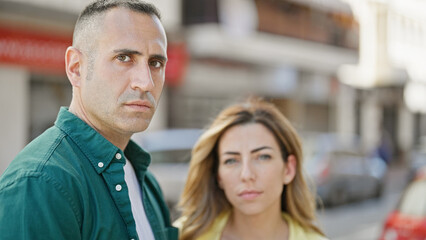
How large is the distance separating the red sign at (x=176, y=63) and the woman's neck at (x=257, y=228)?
14.0 metres

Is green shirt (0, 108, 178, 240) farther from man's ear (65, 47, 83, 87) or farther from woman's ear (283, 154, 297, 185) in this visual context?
woman's ear (283, 154, 297, 185)

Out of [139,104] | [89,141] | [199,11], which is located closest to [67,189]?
[89,141]

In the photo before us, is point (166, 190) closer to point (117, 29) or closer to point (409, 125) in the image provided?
point (117, 29)

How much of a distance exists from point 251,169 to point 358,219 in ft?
32.1

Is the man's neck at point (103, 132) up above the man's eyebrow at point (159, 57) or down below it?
below

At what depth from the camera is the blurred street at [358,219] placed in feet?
33.2

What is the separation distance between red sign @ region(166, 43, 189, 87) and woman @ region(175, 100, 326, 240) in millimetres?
13790

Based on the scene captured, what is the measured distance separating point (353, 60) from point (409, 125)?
12.4 metres

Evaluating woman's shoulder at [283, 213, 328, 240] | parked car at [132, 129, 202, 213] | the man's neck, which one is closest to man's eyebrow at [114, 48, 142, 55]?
the man's neck

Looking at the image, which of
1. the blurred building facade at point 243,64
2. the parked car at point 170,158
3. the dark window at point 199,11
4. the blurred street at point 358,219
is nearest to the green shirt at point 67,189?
the blurred building facade at point 243,64

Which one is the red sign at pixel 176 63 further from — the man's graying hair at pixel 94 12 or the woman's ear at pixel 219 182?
the man's graying hair at pixel 94 12

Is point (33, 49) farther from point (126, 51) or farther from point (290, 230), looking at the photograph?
point (126, 51)

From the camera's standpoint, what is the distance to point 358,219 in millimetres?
11875

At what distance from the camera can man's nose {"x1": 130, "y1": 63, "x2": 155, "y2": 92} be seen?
5.91 feet
